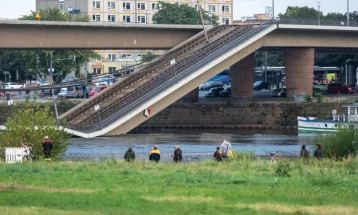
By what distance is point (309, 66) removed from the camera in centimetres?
8956

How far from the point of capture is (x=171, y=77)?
72.0 metres

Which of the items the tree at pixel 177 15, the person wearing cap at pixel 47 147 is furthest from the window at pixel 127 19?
the person wearing cap at pixel 47 147

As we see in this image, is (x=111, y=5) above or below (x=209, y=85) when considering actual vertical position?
above

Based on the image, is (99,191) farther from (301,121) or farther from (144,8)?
(144,8)

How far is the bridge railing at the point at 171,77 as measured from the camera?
68625 mm

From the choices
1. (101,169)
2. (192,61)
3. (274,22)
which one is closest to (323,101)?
(274,22)

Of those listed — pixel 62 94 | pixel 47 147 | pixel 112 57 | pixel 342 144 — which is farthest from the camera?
pixel 112 57

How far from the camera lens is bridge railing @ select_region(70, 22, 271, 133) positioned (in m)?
68.6

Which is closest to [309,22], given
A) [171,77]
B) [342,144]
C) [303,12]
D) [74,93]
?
[171,77]

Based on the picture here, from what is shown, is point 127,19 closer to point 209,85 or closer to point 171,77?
point 209,85

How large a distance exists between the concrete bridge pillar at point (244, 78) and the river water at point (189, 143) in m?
9.48

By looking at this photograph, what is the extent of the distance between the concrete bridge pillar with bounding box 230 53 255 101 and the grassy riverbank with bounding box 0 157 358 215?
186ft

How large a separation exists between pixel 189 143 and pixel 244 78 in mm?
25422

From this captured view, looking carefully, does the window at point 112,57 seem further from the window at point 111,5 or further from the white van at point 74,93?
the white van at point 74,93
